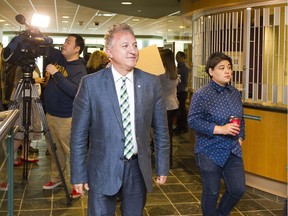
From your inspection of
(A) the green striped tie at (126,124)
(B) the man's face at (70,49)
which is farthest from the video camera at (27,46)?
(A) the green striped tie at (126,124)

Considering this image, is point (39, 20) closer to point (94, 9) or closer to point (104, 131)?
point (104, 131)

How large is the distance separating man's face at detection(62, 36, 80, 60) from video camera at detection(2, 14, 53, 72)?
0.17 m

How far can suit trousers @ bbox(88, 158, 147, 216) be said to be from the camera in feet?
7.64

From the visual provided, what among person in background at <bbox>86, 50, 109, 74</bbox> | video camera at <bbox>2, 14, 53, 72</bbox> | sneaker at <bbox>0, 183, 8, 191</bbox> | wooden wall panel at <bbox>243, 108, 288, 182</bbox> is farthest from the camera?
person in background at <bbox>86, 50, 109, 74</bbox>

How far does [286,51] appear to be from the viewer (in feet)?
14.0

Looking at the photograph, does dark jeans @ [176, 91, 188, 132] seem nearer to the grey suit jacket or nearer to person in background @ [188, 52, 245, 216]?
person in background @ [188, 52, 245, 216]

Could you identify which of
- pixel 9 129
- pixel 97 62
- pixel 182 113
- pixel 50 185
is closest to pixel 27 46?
pixel 97 62

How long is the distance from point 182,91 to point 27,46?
4.65 meters

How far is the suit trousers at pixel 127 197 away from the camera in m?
2.33

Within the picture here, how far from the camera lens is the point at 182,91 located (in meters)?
8.23

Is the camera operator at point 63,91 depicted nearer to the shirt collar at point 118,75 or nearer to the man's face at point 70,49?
the man's face at point 70,49

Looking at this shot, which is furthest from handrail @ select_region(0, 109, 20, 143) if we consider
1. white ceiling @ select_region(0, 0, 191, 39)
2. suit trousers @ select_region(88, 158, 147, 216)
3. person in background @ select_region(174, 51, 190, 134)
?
white ceiling @ select_region(0, 0, 191, 39)

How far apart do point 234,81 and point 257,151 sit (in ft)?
2.94

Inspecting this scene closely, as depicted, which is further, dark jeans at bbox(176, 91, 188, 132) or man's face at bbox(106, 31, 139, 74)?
dark jeans at bbox(176, 91, 188, 132)
